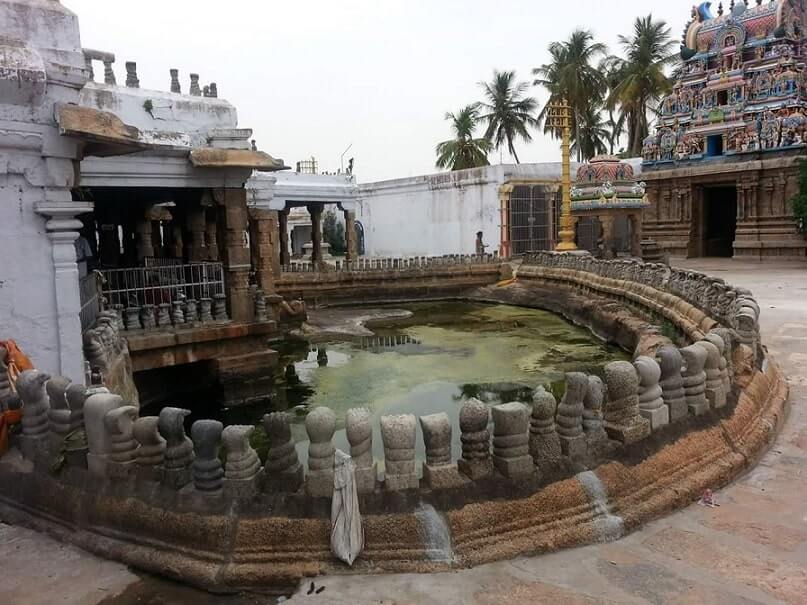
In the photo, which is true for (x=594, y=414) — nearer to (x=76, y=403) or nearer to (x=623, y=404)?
(x=623, y=404)

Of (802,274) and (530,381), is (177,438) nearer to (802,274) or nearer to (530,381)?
(530,381)

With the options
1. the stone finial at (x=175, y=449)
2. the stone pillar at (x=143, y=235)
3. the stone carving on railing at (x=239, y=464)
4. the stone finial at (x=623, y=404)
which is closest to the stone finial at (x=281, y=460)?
the stone carving on railing at (x=239, y=464)

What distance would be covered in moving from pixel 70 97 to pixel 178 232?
39.2 feet

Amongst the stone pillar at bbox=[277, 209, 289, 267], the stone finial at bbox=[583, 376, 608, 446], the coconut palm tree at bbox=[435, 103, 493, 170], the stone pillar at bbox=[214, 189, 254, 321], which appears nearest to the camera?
the stone finial at bbox=[583, 376, 608, 446]

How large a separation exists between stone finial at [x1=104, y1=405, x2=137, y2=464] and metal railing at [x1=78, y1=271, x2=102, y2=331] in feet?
12.0

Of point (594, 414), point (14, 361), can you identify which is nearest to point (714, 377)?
point (594, 414)

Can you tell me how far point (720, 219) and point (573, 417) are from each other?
2636 cm

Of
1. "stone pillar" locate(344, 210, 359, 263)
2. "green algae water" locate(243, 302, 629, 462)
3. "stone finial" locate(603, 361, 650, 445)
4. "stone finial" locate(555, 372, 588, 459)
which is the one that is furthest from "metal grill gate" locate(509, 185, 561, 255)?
"stone finial" locate(555, 372, 588, 459)

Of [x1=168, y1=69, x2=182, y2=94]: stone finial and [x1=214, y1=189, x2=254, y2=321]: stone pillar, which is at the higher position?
[x1=168, y1=69, x2=182, y2=94]: stone finial

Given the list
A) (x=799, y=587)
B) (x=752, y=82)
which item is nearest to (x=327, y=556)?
(x=799, y=587)

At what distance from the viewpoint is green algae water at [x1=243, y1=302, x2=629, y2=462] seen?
9.31 meters

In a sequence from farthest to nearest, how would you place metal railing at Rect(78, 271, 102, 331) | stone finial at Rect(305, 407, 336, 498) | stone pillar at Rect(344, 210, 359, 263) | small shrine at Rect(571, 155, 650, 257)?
stone pillar at Rect(344, 210, 359, 263), small shrine at Rect(571, 155, 650, 257), metal railing at Rect(78, 271, 102, 331), stone finial at Rect(305, 407, 336, 498)

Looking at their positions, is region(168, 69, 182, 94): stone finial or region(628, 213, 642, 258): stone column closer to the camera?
region(168, 69, 182, 94): stone finial

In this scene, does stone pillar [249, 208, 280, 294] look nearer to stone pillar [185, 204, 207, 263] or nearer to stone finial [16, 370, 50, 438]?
stone pillar [185, 204, 207, 263]
